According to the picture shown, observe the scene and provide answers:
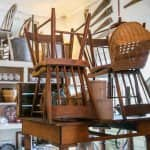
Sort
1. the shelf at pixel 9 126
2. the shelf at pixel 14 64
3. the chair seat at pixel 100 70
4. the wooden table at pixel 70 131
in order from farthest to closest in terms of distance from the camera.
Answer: the shelf at pixel 14 64
the shelf at pixel 9 126
the chair seat at pixel 100 70
the wooden table at pixel 70 131

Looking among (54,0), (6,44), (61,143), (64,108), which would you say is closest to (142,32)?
(64,108)

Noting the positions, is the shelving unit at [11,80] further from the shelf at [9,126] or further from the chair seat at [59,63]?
the chair seat at [59,63]

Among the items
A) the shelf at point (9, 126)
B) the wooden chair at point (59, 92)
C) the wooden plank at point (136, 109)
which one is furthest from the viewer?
the shelf at point (9, 126)

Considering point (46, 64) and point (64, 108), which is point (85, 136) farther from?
point (46, 64)

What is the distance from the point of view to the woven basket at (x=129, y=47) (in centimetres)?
174

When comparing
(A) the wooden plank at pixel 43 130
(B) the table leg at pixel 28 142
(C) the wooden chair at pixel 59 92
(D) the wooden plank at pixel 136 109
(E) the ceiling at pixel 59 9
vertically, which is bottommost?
(B) the table leg at pixel 28 142

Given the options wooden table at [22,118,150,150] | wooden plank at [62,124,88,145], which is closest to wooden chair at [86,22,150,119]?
wooden table at [22,118,150,150]

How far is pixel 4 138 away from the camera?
452cm

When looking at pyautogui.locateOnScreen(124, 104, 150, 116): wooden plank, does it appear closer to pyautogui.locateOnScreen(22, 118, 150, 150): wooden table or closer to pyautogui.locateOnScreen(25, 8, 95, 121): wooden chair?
pyautogui.locateOnScreen(22, 118, 150, 150): wooden table

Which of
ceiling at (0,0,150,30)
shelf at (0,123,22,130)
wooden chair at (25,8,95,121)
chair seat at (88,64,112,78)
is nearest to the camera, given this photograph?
wooden chair at (25,8,95,121)

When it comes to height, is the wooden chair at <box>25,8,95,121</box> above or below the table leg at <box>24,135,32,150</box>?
above

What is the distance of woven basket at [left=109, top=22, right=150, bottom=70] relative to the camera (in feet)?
5.70

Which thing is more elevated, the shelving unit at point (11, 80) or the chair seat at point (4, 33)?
the chair seat at point (4, 33)

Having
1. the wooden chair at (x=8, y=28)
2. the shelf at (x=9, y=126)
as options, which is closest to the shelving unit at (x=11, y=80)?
the shelf at (x=9, y=126)
